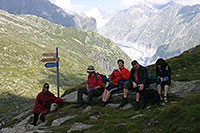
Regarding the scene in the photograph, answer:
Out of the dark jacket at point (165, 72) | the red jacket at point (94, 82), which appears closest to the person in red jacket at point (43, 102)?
the red jacket at point (94, 82)

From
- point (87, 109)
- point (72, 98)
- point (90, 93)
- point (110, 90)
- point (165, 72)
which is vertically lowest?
point (87, 109)

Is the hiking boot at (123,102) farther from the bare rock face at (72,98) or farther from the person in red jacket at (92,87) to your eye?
the bare rock face at (72,98)

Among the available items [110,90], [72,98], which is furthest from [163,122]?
[72,98]

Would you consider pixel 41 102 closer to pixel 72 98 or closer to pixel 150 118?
pixel 72 98

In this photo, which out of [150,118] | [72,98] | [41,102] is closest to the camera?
[150,118]

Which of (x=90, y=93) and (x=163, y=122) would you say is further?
(x=90, y=93)

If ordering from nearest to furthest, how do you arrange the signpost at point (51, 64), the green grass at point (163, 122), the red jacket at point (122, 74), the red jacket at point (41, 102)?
the green grass at point (163, 122) < the red jacket at point (122, 74) < the red jacket at point (41, 102) < the signpost at point (51, 64)

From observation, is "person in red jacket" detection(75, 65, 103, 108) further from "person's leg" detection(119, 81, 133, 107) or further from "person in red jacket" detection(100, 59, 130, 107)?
"person's leg" detection(119, 81, 133, 107)

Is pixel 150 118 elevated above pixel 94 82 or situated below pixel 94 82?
below

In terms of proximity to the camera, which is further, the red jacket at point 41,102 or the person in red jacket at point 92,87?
the person in red jacket at point 92,87

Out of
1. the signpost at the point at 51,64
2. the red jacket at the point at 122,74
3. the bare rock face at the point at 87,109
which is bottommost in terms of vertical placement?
the bare rock face at the point at 87,109

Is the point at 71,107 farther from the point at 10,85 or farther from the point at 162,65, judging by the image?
the point at 10,85

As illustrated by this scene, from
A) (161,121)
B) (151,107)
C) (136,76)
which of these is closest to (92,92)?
(136,76)

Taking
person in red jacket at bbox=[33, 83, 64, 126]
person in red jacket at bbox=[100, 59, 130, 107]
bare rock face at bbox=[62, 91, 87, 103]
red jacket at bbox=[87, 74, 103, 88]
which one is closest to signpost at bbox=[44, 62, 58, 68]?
bare rock face at bbox=[62, 91, 87, 103]
